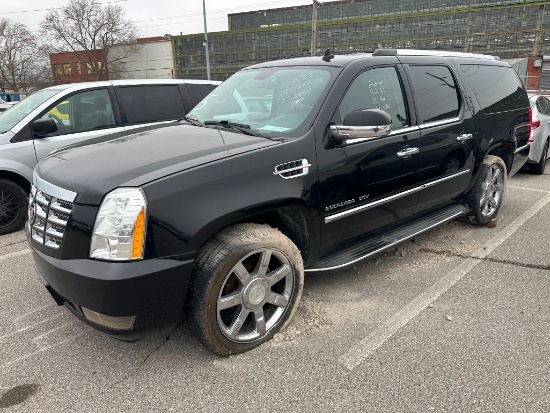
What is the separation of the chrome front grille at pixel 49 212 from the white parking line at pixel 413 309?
1797mm

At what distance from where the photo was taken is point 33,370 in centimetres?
251

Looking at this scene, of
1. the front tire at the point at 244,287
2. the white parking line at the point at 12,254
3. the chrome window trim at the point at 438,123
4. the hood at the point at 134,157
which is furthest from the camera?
the white parking line at the point at 12,254

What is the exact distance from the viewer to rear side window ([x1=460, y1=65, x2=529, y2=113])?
4.37 m

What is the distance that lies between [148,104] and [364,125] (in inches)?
159

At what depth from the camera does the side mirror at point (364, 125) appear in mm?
2771

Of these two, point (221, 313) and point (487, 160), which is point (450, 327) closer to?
point (221, 313)

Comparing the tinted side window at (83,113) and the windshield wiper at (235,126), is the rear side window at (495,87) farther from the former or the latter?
the tinted side window at (83,113)

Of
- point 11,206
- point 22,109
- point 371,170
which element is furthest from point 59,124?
point 371,170

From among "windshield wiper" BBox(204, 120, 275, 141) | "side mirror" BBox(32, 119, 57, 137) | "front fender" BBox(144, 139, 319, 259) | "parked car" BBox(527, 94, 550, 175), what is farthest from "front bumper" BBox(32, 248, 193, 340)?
"parked car" BBox(527, 94, 550, 175)

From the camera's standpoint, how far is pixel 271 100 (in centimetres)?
330

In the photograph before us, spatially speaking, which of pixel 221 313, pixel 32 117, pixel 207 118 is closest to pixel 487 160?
pixel 207 118

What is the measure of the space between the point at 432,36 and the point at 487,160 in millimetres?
74593

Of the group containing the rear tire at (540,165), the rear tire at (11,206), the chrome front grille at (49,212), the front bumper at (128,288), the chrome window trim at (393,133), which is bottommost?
the rear tire at (540,165)

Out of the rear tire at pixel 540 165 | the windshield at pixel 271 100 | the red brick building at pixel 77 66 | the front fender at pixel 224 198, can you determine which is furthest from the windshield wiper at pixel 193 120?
the red brick building at pixel 77 66
